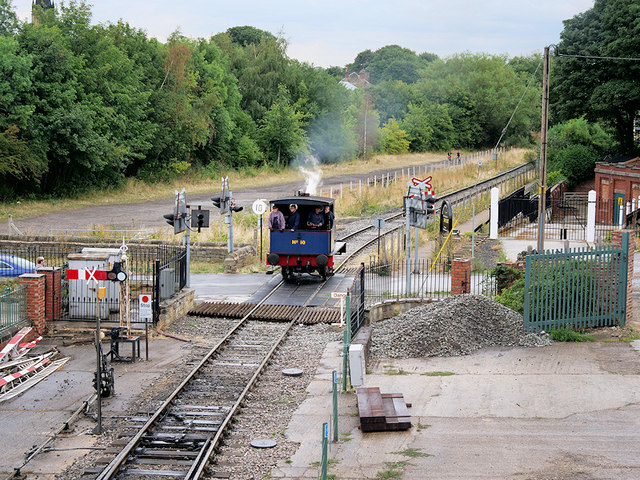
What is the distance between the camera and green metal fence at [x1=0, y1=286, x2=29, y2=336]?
16077 millimetres

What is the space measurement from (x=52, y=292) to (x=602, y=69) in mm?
43086

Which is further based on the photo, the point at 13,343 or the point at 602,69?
the point at 602,69

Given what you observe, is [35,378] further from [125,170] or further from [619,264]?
[125,170]

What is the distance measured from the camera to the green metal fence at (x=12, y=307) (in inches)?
633

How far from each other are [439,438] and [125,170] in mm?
47388

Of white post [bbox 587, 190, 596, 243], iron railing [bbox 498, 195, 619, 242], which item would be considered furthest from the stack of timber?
iron railing [bbox 498, 195, 619, 242]

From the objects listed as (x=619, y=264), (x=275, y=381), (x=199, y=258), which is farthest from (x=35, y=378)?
(x=199, y=258)

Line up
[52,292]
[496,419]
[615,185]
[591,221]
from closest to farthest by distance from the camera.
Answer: [496,419] < [52,292] < [591,221] < [615,185]

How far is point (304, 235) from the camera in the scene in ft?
76.8

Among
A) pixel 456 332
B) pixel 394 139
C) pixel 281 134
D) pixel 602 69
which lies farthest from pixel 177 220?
pixel 394 139

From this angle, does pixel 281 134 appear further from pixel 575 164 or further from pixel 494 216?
pixel 494 216

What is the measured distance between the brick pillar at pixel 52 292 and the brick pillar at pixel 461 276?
32.6 feet

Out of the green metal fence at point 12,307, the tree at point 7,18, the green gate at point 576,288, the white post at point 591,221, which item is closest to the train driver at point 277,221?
the green metal fence at point 12,307

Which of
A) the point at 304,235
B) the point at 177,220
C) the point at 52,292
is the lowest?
the point at 52,292
